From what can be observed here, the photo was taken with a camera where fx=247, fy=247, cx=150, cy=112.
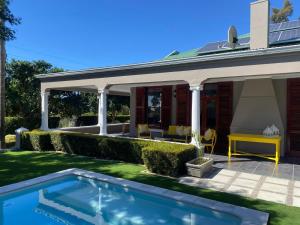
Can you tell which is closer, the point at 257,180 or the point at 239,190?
the point at 239,190

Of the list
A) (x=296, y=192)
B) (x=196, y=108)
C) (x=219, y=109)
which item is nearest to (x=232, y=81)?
(x=219, y=109)

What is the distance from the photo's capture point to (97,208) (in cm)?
567

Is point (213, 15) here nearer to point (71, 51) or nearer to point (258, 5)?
point (258, 5)

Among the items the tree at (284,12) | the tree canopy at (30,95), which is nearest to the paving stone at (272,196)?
the tree canopy at (30,95)

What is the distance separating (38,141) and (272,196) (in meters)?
10.4

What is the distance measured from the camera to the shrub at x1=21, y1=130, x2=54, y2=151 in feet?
39.5

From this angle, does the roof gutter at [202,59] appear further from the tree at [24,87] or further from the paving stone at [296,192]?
the tree at [24,87]

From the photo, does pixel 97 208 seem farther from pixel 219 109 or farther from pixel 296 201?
pixel 219 109

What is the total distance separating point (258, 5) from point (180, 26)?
19142 mm

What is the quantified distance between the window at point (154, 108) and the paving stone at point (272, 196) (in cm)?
879

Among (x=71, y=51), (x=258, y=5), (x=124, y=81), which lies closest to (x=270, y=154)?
(x=258, y=5)

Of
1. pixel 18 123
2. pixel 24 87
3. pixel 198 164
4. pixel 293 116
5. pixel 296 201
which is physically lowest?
pixel 296 201

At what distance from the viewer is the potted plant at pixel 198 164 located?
24.5 ft

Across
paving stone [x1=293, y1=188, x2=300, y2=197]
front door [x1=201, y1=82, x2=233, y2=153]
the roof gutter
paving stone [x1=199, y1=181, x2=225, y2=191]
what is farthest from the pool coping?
front door [x1=201, y1=82, x2=233, y2=153]
